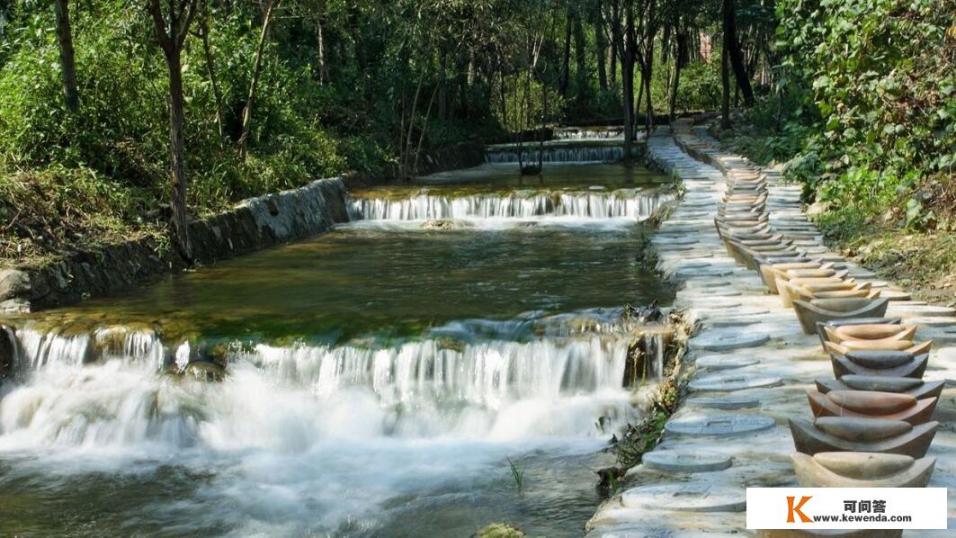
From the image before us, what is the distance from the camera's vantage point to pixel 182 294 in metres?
11.9

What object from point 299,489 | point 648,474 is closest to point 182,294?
point 299,489

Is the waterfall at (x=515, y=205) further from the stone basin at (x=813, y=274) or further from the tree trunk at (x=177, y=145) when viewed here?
the stone basin at (x=813, y=274)

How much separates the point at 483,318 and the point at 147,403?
113 inches

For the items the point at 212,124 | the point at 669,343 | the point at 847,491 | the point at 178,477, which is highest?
the point at 212,124

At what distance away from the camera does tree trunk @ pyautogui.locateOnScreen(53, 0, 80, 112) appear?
13.3 metres

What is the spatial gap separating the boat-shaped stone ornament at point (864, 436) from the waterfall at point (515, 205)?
45.4ft

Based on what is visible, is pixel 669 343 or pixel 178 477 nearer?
pixel 178 477

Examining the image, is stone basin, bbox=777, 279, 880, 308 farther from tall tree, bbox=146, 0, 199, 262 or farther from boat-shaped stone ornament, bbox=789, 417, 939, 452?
tall tree, bbox=146, 0, 199, 262

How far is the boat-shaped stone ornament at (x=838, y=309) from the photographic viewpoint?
6602mm

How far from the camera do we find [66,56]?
44.5 ft

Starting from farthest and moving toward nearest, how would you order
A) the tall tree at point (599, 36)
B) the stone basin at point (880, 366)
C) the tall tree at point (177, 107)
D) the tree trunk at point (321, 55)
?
1. the tall tree at point (599, 36)
2. the tree trunk at point (321, 55)
3. the tall tree at point (177, 107)
4. the stone basin at point (880, 366)

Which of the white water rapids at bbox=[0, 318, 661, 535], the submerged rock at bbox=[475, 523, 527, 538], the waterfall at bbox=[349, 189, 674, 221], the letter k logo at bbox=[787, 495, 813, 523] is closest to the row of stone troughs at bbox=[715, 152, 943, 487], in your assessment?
the letter k logo at bbox=[787, 495, 813, 523]

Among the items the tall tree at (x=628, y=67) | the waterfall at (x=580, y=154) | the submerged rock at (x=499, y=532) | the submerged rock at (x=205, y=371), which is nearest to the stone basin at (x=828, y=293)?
the submerged rock at (x=499, y=532)

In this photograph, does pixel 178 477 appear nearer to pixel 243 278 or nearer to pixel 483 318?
pixel 483 318
